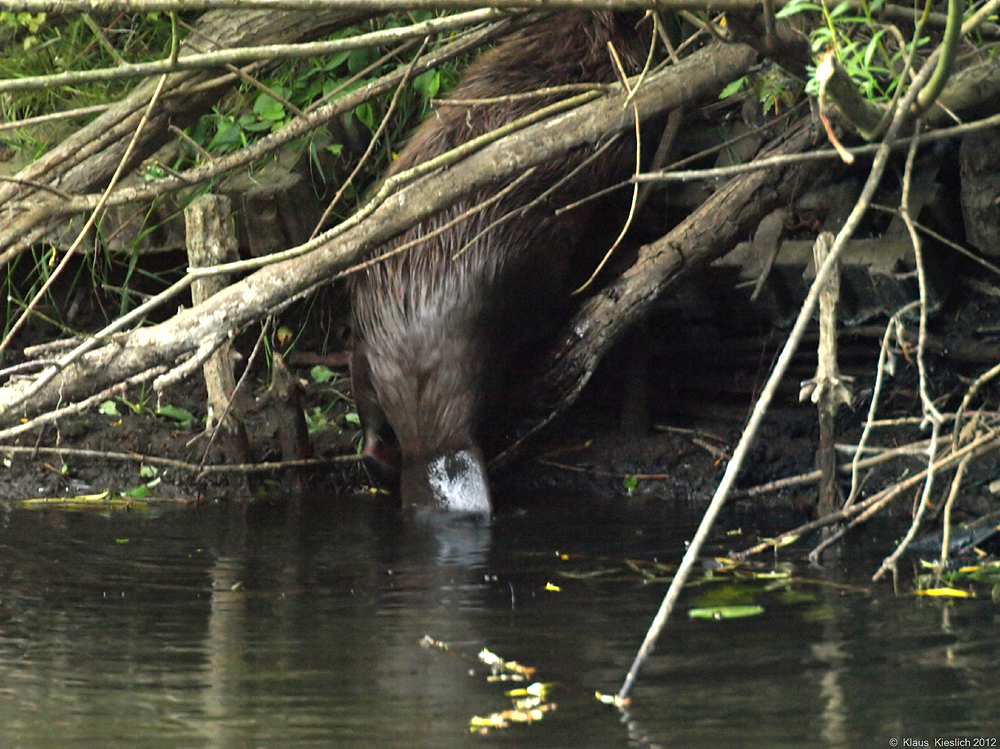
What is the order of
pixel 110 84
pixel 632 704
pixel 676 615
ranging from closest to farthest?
1. pixel 632 704
2. pixel 676 615
3. pixel 110 84

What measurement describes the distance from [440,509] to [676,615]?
1.24m

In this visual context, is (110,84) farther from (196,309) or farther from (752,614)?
(752,614)

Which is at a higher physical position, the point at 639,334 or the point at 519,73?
the point at 519,73

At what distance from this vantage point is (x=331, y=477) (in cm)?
434

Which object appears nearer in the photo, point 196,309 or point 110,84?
point 196,309

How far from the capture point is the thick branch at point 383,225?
2.88m

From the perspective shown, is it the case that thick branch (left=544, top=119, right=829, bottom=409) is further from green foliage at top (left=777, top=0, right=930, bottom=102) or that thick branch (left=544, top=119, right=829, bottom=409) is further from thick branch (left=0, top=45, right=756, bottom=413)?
thick branch (left=0, top=45, right=756, bottom=413)

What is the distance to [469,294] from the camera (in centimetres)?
378

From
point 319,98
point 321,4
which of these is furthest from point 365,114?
point 321,4

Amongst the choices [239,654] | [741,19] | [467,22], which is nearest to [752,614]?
[239,654]

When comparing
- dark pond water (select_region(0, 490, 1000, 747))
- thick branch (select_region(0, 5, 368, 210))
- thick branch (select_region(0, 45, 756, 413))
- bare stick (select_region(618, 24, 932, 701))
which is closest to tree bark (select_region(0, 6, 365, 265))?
thick branch (select_region(0, 5, 368, 210))

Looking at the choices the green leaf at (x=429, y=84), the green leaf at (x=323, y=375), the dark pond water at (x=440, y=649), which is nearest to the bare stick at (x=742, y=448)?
the dark pond water at (x=440, y=649)

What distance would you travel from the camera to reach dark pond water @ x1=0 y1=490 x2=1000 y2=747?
1812mm

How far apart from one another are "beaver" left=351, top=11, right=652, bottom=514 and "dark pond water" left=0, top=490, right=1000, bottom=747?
1.11 ft
